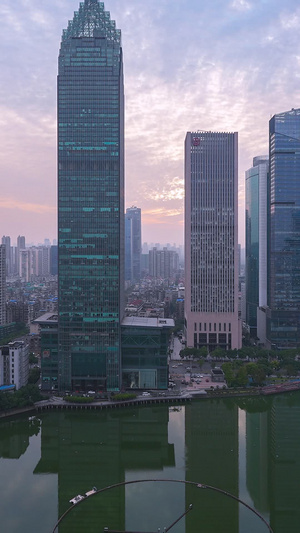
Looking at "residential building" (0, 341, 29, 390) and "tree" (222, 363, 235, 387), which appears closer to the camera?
"residential building" (0, 341, 29, 390)

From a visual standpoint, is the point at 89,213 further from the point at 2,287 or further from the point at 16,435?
the point at 2,287

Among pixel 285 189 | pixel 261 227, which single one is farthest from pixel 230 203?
pixel 261 227

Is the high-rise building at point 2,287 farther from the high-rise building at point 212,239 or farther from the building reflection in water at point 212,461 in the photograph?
the building reflection in water at point 212,461

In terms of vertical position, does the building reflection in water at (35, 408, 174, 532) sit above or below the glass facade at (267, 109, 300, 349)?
below

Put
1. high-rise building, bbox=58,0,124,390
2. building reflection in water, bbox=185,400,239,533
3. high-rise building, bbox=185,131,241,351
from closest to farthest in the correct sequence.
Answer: building reflection in water, bbox=185,400,239,533 → high-rise building, bbox=58,0,124,390 → high-rise building, bbox=185,131,241,351

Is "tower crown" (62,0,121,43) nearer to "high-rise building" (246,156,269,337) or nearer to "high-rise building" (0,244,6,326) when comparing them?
"high-rise building" (246,156,269,337)

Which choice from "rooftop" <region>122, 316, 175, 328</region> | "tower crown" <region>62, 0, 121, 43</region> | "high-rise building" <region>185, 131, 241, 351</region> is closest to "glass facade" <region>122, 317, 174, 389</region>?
"rooftop" <region>122, 316, 175, 328</region>

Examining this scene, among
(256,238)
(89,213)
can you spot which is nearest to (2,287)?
(89,213)

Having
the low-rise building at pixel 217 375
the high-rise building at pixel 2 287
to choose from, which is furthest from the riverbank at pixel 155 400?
the high-rise building at pixel 2 287
